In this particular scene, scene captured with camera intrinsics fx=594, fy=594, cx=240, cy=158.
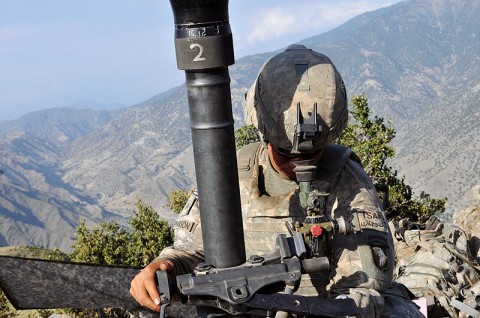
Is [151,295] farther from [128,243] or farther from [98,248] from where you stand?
[128,243]

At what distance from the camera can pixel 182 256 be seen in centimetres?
566

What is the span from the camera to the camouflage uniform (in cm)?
559

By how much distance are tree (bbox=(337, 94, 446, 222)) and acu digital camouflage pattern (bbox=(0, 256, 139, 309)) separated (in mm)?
30988

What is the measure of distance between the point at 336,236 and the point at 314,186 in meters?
0.55

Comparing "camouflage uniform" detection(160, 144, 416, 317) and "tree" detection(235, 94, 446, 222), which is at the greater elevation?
"camouflage uniform" detection(160, 144, 416, 317)

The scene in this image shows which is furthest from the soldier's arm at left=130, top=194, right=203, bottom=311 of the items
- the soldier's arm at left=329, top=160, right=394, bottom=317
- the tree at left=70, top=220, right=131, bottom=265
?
the tree at left=70, top=220, right=131, bottom=265

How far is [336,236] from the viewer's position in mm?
5836

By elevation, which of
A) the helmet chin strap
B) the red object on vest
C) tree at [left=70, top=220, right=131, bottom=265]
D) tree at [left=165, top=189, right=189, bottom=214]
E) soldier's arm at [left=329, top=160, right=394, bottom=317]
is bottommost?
tree at [left=70, top=220, right=131, bottom=265]

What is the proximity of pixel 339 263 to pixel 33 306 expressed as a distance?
2803 millimetres

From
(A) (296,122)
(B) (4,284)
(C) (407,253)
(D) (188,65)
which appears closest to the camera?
(D) (188,65)

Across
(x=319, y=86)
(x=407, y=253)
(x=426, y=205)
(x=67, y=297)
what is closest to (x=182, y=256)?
(x=67, y=297)

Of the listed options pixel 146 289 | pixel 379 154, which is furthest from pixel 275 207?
pixel 379 154

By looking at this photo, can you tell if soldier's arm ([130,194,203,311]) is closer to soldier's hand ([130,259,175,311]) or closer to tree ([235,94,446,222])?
soldier's hand ([130,259,175,311])

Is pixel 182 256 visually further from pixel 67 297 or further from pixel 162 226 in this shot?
pixel 162 226
